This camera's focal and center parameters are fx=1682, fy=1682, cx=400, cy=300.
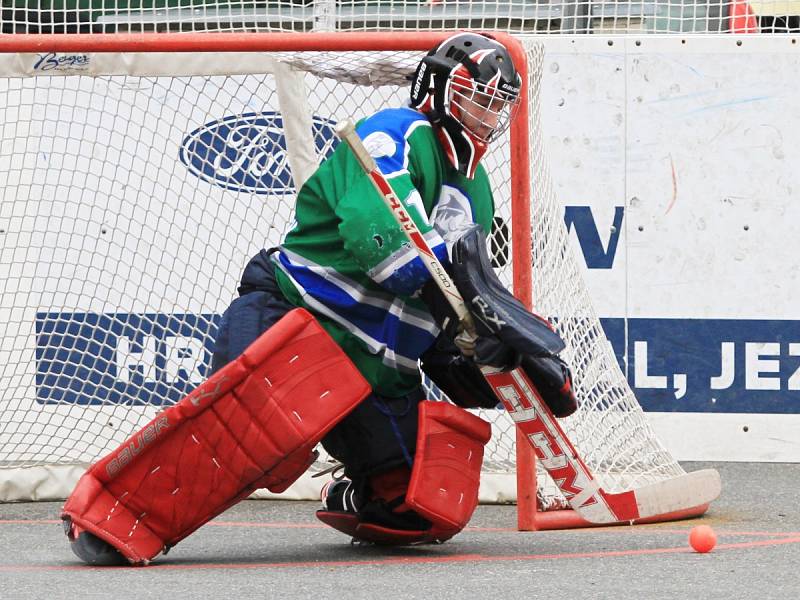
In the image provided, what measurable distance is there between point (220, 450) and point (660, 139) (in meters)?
2.85

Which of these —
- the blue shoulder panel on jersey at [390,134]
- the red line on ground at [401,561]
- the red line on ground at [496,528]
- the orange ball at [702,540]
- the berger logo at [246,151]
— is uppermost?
the blue shoulder panel on jersey at [390,134]

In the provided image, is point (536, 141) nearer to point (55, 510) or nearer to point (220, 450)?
point (220, 450)

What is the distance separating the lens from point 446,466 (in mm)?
4562

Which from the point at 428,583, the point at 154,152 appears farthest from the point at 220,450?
the point at 154,152

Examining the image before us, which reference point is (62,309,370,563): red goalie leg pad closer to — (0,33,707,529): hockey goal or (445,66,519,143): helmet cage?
(445,66,519,143): helmet cage

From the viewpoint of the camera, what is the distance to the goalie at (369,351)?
436cm

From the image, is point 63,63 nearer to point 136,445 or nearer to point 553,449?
point 136,445

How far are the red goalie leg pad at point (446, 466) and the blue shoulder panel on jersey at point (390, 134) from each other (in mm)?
676

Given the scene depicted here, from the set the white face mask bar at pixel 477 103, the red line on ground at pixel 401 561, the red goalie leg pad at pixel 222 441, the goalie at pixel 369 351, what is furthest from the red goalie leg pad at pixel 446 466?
the white face mask bar at pixel 477 103

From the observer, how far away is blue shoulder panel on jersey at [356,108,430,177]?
4348mm

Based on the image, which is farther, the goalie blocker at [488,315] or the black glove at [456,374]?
the black glove at [456,374]

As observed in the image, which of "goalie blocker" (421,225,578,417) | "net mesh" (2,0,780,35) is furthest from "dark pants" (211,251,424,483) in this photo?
"net mesh" (2,0,780,35)

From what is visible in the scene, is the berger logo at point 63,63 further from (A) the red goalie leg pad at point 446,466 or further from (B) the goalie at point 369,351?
(A) the red goalie leg pad at point 446,466

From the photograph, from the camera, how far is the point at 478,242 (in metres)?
4.38
